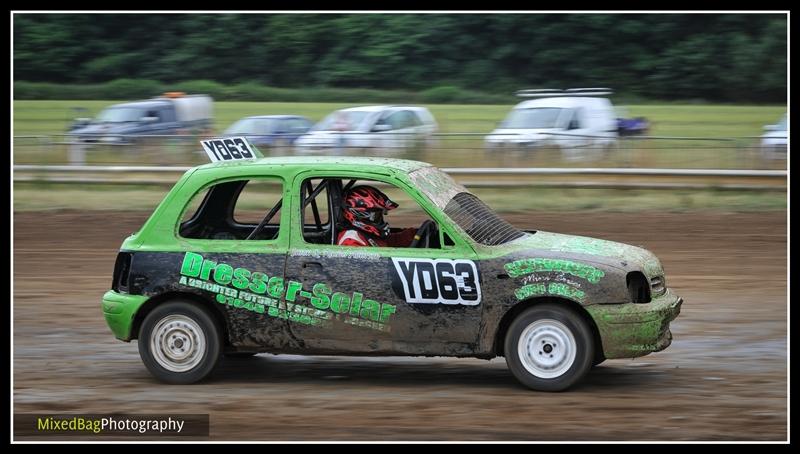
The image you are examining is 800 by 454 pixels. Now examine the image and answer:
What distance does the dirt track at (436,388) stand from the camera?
7.16 metres

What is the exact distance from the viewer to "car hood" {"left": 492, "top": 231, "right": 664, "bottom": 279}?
7.84 metres

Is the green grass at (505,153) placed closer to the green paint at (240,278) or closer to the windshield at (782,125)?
the windshield at (782,125)

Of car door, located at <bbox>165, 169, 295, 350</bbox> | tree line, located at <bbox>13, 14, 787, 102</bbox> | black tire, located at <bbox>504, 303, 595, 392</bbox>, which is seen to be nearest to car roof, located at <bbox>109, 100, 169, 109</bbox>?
tree line, located at <bbox>13, 14, 787, 102</bbox>

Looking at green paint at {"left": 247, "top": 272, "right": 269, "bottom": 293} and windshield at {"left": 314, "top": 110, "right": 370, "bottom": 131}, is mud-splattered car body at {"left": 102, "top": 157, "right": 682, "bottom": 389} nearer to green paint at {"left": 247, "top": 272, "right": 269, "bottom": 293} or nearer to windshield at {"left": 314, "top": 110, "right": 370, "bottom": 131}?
green paint at {"left": 247, "top": 272, "right": 269, "bottom": 293}

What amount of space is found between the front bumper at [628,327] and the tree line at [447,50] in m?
19.1

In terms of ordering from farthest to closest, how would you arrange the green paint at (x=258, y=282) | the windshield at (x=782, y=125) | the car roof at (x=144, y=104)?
1. the car roof at (x=144, y=104)
2. the windshield at (x=782, y=125)
3. the green paint at (x=258, y=282)

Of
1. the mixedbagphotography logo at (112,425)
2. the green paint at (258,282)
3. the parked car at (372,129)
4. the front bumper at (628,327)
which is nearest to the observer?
the mixedbagphotography logo at (112,425)

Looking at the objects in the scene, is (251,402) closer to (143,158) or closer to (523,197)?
(523,197)

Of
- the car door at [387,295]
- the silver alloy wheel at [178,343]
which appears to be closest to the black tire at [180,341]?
the silver alloy wheel at [178,343]

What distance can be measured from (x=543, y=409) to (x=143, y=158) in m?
14.5

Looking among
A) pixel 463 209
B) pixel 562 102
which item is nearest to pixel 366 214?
pixel 463 209

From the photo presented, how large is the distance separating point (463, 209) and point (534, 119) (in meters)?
14.2

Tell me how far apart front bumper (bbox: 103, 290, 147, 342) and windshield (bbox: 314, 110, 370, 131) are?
47.8 feet

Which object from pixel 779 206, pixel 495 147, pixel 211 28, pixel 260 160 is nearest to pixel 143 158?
pixel 495 147
